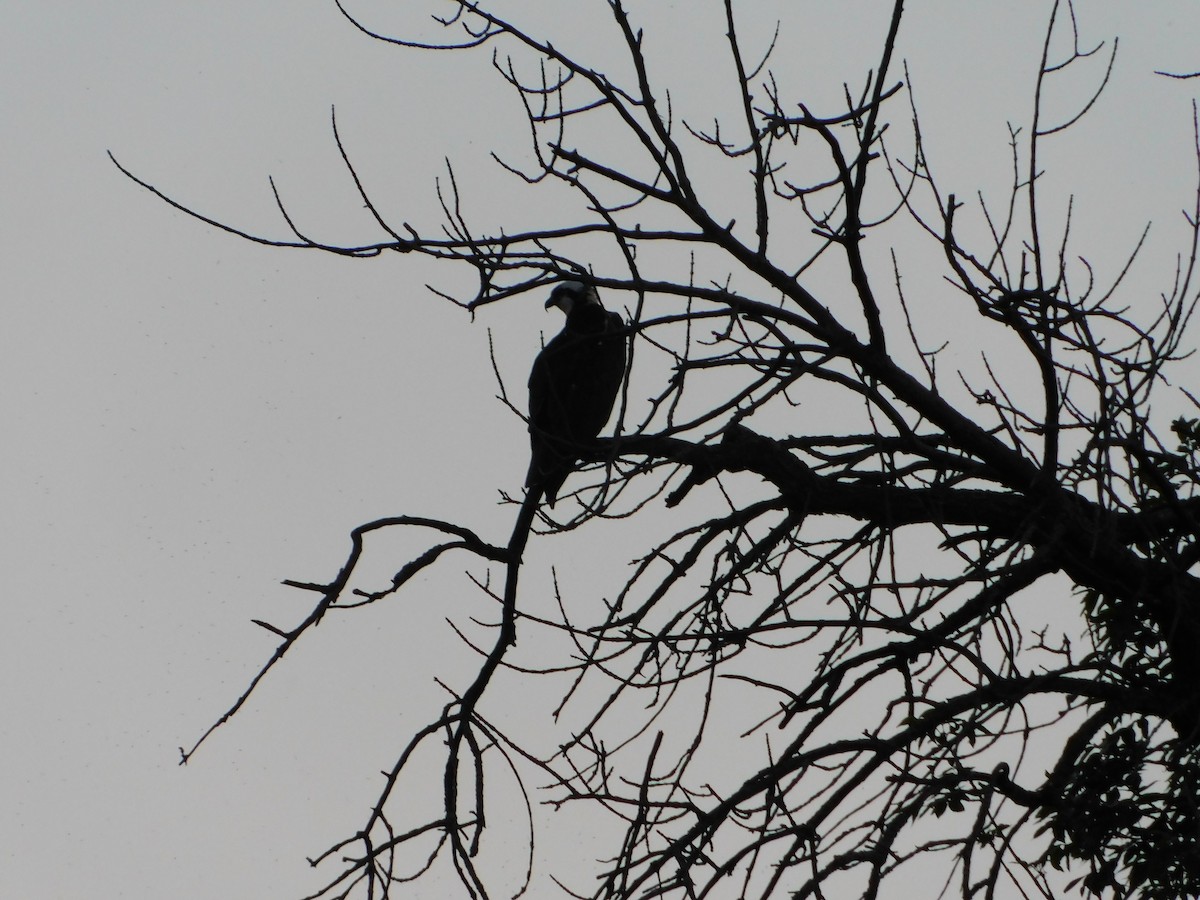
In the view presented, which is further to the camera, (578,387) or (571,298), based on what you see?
(571,298)

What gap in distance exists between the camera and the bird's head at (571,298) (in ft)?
21.4

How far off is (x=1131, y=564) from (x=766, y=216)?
136 centimetres

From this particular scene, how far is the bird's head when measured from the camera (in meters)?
6.51

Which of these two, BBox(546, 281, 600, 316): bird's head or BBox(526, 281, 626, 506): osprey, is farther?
BBox(546, 281, 600, 316): bird's head

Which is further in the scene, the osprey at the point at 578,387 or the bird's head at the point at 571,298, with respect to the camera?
the bird's head at the point at 571,298

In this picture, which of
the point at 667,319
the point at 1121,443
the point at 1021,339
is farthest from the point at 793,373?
the point at 1121,443

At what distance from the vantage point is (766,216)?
2.89m

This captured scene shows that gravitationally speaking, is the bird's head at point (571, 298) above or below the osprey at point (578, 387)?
above

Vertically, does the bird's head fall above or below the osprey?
above

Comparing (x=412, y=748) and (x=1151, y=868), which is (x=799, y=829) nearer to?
(x=412, y=748)

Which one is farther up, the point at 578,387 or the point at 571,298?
the point at 571,298

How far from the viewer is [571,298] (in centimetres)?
643

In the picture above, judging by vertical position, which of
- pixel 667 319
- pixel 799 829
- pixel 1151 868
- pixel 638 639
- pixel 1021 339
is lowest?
pixel 1151 868

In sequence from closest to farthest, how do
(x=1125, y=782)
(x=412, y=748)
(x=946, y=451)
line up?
(x=412, y=748), (x=946, y=451), (x=1125, y=782)
